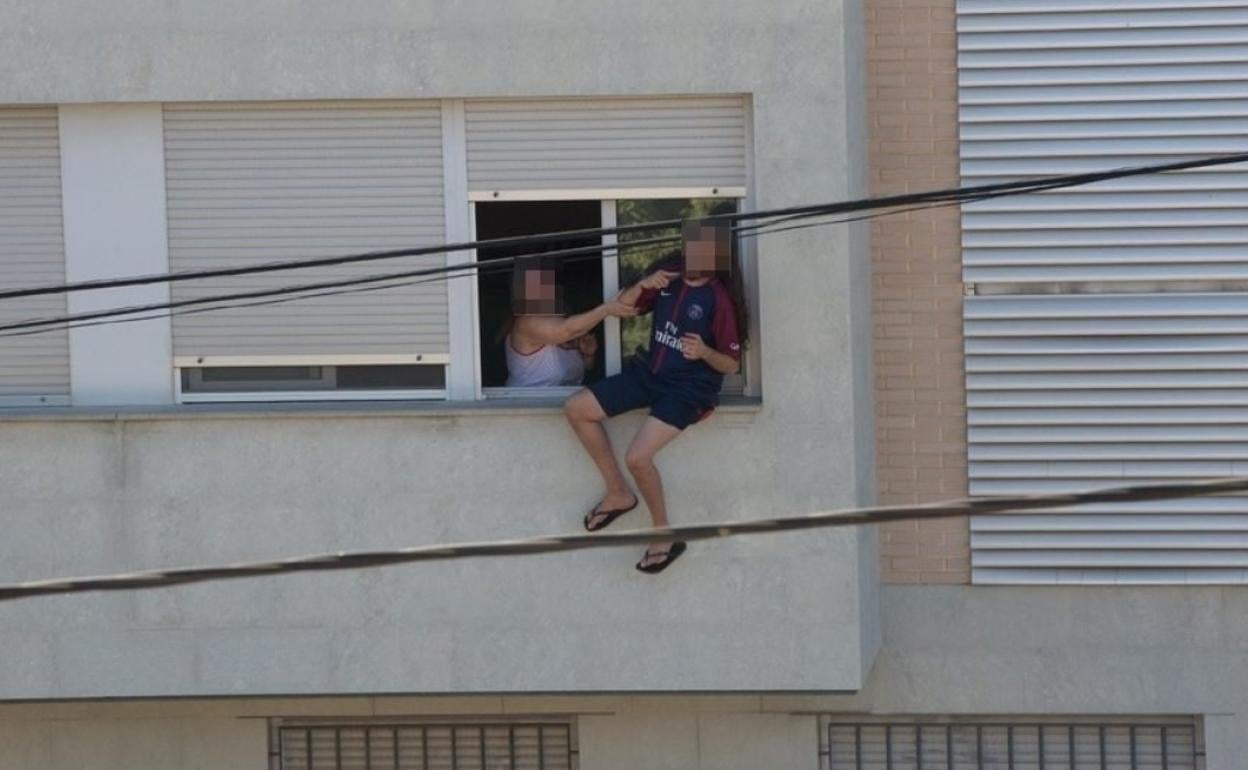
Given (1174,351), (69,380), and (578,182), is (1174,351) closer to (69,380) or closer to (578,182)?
(578,182)

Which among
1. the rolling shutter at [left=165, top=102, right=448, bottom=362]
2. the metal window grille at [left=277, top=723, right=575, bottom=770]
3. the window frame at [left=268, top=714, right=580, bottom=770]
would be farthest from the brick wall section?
the rolling shutter at [left=165, top=102, right=448, bottom=362]

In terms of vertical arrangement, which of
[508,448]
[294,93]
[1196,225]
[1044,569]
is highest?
[294,93]

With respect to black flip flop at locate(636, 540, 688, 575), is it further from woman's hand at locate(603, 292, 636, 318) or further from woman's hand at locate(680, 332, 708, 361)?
woman's hand at locate(603, 292, 636, 318)

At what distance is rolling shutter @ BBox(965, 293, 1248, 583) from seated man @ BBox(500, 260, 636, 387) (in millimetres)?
1948

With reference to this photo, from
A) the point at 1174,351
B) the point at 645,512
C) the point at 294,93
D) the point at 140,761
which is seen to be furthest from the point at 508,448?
the point at 1174,351

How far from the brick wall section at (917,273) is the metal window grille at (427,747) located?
2.05m

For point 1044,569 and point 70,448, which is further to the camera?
point 1044,569

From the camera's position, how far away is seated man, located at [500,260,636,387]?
9.12 m

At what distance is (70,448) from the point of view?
30.9 ft

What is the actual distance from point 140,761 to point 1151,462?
519 centimetres

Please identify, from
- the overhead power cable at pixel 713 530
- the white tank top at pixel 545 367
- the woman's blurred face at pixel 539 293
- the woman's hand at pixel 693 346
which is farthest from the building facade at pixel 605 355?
the overhead power cable at pixel 713 530

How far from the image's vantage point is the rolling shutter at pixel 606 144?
30.3ft

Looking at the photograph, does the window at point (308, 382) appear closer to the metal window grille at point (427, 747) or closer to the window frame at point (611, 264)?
the window frame at point (611, 264)

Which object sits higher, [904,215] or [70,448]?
[904,215]
